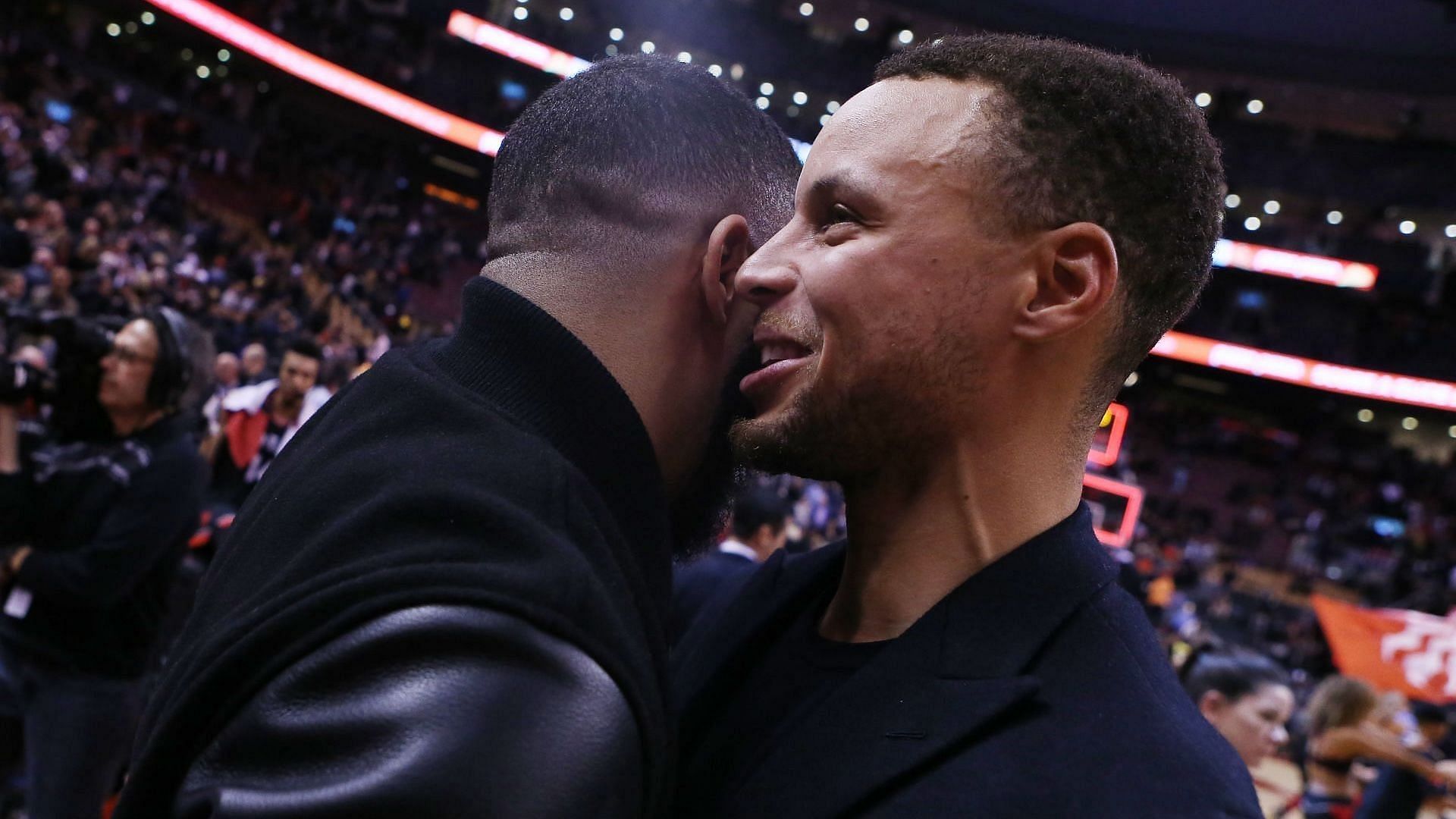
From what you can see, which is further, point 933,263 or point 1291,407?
point 1291,407

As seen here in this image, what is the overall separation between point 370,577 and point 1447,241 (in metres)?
28.9

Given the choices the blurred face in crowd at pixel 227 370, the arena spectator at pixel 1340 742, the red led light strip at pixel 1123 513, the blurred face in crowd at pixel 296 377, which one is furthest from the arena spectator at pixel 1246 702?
the red led light strip at pixel 1123 513

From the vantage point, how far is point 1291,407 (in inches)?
1038

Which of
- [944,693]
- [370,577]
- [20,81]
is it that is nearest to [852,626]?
[944,693]

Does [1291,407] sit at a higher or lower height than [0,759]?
lower

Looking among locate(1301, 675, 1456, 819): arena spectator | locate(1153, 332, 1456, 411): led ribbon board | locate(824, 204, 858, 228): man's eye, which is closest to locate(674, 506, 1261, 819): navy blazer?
locate(824, 204, 858, 228): man's eye

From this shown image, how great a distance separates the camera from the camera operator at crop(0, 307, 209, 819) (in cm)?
309

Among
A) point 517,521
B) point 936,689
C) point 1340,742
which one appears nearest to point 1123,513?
point 1340,742

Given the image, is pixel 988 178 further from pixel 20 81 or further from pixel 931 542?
pixel 20 81

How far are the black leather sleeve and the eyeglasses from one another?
2.83 meters

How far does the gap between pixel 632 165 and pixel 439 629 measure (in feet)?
2.38

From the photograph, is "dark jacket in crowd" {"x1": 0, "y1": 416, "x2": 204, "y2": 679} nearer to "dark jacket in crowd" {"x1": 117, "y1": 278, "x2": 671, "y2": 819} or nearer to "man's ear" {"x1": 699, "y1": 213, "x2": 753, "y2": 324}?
"dark jacket in crowd" {"x1": 117, "y1": 278, "x2": 671, "y2": 819}

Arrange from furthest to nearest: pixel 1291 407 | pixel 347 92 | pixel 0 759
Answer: pixel 1291 407, pixel 347 92, pixel 0 759

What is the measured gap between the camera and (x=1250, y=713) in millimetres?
3820
